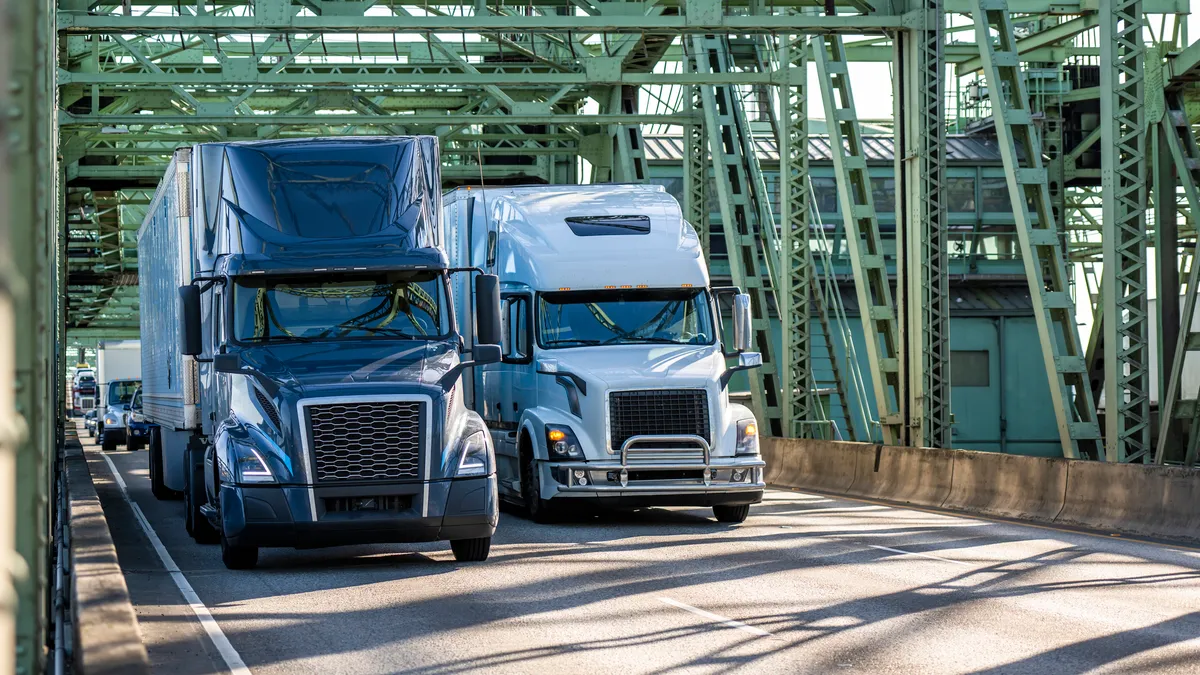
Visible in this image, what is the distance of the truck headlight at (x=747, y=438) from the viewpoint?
730 inches

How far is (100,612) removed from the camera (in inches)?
325

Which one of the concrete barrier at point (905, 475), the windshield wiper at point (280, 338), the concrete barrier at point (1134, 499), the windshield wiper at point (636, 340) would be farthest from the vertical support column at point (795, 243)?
the windshield wiper at point (280, 338)

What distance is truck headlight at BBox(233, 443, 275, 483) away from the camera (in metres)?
13.7

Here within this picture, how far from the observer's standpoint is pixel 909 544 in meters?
16.4

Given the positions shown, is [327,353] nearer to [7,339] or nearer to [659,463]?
[659,463]

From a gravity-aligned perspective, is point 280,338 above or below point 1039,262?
below

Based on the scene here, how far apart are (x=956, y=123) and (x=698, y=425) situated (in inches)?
1400

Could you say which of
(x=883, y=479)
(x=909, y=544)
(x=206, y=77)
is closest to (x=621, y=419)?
(x=909, y=544)

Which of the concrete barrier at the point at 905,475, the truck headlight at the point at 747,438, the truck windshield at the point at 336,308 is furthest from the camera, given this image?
the concrete barrier at the point at 905,475

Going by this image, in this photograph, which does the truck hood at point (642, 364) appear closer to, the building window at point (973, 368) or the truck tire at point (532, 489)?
the truck tire at point (532, 489)

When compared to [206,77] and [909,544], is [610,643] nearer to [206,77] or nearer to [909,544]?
[909,544]

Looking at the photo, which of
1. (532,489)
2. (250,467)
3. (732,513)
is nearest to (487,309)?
(250,467)

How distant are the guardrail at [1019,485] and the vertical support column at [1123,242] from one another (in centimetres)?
74

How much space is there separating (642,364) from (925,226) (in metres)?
5.54
